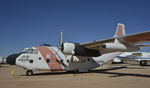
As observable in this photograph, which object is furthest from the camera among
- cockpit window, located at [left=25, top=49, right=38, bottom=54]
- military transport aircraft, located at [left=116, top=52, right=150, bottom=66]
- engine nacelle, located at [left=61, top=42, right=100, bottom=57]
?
military transport aircraft, located at [left=116, top=52, right=150, bottom=66]

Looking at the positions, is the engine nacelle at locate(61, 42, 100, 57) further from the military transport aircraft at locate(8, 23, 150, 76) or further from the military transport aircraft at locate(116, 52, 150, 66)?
the military transport aircraft at locate(116, 52, 150, 66)

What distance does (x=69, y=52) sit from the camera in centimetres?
1377

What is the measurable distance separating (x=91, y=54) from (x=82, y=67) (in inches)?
81.0

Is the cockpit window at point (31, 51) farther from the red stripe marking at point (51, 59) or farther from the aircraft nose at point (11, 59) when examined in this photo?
the aircraft nose at point (11, 59)

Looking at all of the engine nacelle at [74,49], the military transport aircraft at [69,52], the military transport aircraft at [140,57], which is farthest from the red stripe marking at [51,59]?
the military transport aircraft at [140,57]

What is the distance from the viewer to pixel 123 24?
20328 mm

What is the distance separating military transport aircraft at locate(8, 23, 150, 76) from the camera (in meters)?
12.4

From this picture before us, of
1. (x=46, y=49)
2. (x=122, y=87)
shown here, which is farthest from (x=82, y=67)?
(x=122, y=87)

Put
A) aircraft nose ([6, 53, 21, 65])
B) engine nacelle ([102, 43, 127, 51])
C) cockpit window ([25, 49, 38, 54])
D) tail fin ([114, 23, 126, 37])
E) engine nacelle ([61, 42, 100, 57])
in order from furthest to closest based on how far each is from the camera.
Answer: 1. tail fin ([114, 23, 126, 37])
2. engine nacelle ([61, 42, 100, 57])
3. cockpit window ([25, 49, 38, 54])
4. aircraft nose ([6, 53, 21, 65])
5. engine nacelle ([102, 43, 127, 51])

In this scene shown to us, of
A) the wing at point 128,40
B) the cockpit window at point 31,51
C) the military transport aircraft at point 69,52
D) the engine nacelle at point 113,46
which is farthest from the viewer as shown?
the cockpit window at point 31,51

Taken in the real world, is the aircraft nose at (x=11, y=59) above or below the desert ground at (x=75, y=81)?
above

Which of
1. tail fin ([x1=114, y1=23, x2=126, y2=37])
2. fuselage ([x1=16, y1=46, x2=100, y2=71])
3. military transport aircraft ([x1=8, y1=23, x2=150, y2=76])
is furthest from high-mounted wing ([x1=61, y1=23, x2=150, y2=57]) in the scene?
tail fin ([x1=114, y1=23, x2=126, y2=37])

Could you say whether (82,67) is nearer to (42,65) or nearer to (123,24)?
(42,65)

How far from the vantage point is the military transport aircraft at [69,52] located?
487 inches
